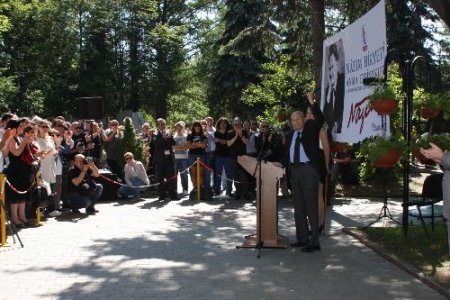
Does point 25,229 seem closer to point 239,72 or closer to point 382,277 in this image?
point 382,277

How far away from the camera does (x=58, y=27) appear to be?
123 feet

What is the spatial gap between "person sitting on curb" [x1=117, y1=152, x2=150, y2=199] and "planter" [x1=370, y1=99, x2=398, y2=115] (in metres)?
8.02

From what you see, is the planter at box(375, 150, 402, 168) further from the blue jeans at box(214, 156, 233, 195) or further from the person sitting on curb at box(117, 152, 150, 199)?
the person sitting on curb at box(117, 152, 150, 199)

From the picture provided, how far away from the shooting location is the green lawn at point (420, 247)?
701cm

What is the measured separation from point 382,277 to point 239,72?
Answer: 2674 cm

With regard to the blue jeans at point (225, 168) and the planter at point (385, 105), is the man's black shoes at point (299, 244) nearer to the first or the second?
the planter at point (385, 105)

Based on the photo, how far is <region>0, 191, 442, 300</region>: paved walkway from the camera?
6.24 meters

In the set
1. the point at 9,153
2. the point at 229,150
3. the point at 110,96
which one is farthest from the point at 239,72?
the point at 9,153

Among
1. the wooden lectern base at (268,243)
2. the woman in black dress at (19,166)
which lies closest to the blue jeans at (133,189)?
the woman in black dress at (19,166)

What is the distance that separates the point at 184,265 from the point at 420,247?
3.21m

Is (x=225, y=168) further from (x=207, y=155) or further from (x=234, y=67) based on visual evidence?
(x=234, y=67)

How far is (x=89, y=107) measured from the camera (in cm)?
2317

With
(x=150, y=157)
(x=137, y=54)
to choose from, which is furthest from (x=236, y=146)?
(x=137, y=54)
